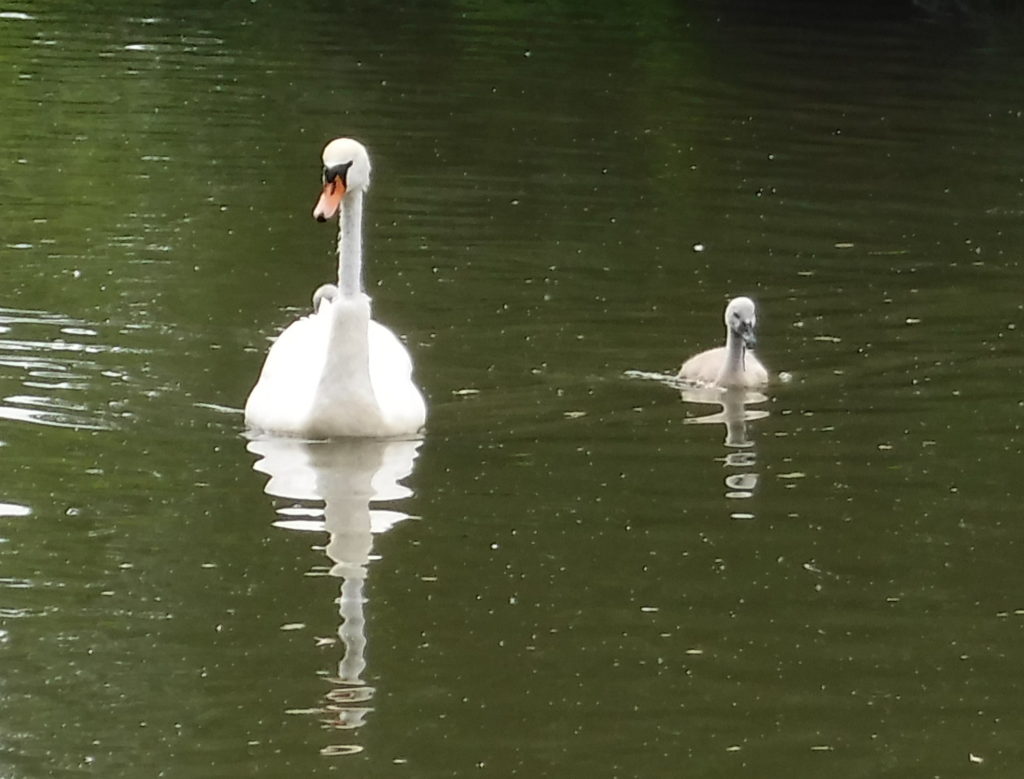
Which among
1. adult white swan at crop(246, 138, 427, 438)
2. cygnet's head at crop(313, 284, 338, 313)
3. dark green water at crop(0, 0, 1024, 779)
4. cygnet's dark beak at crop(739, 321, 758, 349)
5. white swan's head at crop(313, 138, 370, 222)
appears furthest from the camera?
cygnet's head at crop(313, 284, 338, 313)

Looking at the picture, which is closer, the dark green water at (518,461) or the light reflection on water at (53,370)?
the dark green water at (518,461)

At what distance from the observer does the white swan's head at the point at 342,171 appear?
12109 mm

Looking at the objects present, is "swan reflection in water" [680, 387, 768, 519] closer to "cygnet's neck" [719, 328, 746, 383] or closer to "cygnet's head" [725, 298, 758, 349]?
"cygnet's neck" [719, 328, 746, 383]

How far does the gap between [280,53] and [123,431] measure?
56.3ft

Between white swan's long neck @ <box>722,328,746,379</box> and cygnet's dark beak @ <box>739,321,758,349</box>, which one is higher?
cygnet's dark beak @ <box>739,321,758,349</box>

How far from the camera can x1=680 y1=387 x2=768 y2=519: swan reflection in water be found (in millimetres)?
11172

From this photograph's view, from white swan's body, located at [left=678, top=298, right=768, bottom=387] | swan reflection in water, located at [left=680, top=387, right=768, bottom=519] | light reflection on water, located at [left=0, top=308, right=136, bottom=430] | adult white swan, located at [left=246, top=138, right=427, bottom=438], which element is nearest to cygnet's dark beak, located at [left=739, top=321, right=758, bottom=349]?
white swan's body, located at [left=678, top=298, right=768, bottom=387]

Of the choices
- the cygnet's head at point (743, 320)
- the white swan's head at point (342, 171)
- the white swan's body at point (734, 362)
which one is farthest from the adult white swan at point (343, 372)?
the cygnet's head at point (743, 320)

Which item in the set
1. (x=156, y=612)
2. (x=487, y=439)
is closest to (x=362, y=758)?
(x=156, y=612)

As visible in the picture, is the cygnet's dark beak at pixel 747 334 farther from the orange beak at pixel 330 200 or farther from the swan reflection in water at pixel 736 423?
the orange beak at pixel 330 200

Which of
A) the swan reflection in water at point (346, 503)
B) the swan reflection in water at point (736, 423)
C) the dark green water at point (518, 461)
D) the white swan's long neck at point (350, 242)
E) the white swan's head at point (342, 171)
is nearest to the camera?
the dark green water at point (518, 461)

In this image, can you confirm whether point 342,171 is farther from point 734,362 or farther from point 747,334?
point 747,334

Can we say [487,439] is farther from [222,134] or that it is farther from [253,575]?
[222,134]

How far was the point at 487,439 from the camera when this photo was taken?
38.8ft
